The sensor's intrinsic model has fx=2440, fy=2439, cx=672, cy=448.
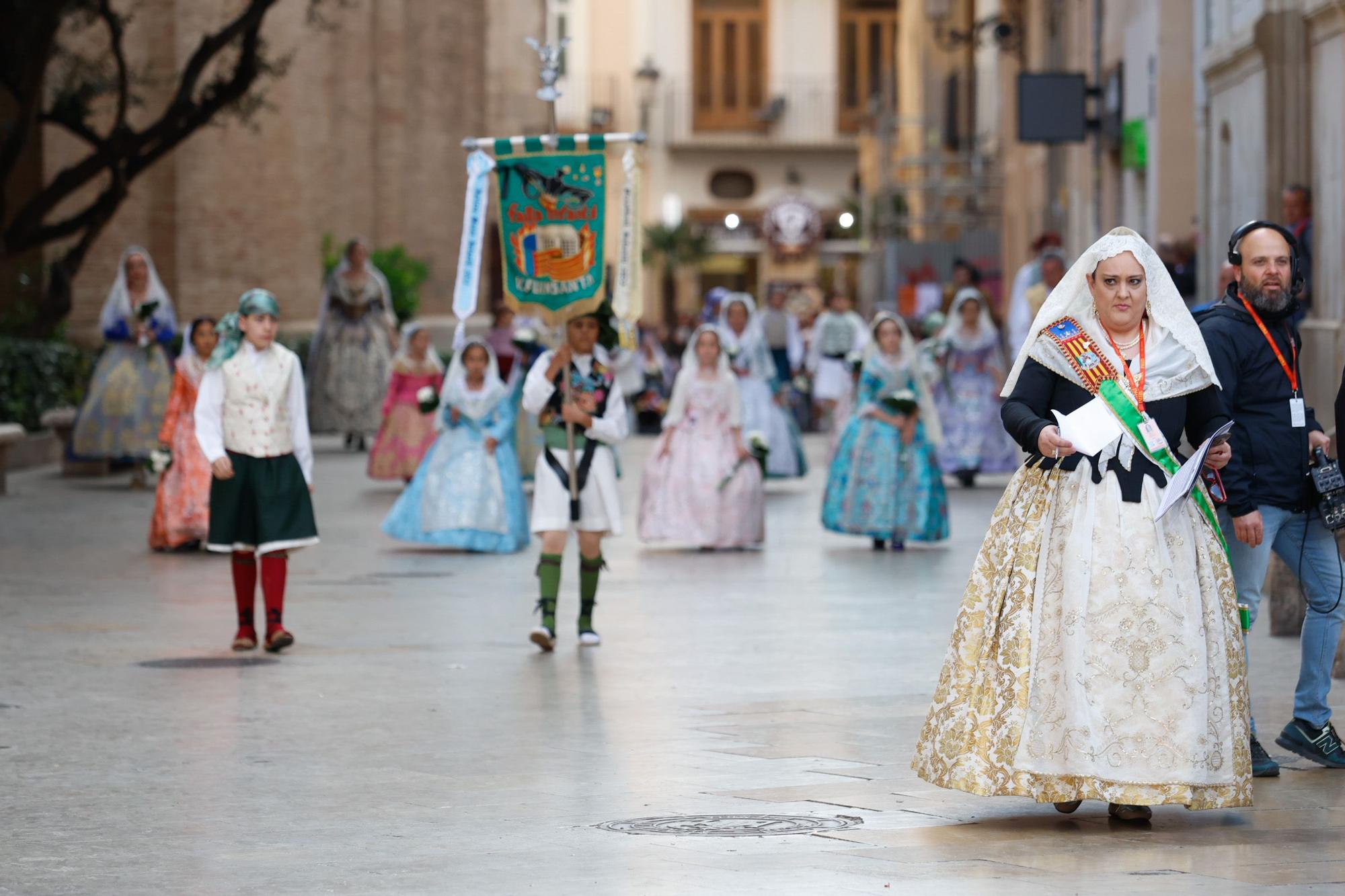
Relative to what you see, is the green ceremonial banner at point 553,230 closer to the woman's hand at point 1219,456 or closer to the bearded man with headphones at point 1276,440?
the bearded man with headphones at point 1276,440

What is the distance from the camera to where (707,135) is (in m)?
69.6

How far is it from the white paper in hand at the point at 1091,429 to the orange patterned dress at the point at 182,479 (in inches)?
392

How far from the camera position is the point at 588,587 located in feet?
38.9

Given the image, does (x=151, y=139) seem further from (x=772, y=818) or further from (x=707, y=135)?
(x=707, y=135)

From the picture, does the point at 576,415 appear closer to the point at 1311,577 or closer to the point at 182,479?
the point at 1311,577

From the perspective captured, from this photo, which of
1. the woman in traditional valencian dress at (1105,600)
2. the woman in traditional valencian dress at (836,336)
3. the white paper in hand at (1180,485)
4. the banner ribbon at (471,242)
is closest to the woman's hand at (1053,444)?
the woman in traditional valencian dress at (1105,600)

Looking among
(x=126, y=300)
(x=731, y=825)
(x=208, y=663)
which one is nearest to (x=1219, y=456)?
(x=731, y=825)

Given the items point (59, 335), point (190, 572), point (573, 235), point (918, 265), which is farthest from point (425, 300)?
point (573, 235)

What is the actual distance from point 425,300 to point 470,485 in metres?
24.4

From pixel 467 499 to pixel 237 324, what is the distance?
5139 millimetres

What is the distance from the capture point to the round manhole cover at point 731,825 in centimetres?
716

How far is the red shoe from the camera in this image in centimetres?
1160

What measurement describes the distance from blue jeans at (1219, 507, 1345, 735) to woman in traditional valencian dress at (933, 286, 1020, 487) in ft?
45.5

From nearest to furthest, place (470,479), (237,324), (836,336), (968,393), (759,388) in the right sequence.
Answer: (237,324) → (470,479) → (968,393) → (759,388) → (836,336)
